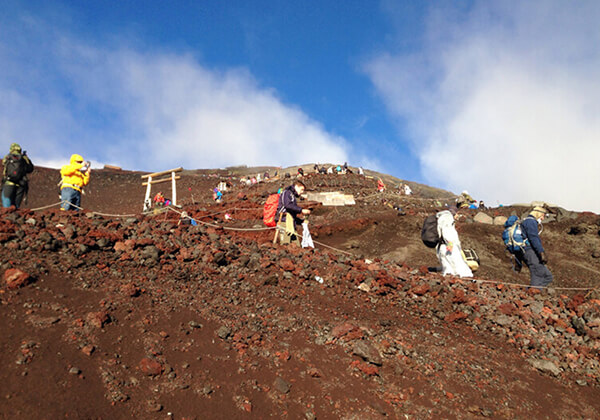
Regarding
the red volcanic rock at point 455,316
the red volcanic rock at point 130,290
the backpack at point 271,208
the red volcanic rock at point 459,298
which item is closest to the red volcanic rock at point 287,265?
the backpack at point 271,208

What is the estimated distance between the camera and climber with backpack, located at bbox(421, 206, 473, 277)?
7.20 m

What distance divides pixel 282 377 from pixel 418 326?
2.46 meters

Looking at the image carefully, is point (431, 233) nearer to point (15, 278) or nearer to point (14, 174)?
point (15, 278)

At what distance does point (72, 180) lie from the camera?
8617mm

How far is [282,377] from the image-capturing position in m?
3.70

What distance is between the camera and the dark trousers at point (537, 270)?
7.00m

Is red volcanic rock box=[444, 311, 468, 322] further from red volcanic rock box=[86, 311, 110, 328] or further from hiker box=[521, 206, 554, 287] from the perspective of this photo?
red volcanic rock box=[86, 311, 110, 328]

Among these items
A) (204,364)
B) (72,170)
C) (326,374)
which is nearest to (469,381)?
(326,374)

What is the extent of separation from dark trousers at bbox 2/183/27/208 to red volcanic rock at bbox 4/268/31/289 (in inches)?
204

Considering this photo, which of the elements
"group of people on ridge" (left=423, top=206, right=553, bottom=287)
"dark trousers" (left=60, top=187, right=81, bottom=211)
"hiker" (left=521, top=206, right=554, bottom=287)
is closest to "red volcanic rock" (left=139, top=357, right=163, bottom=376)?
"group of people on ridge" (left=423, top=206, right=553, bottom=287)

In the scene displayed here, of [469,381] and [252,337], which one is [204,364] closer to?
[252,337]

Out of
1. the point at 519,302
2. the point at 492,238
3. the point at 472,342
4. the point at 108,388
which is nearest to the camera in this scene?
the point at 108,388

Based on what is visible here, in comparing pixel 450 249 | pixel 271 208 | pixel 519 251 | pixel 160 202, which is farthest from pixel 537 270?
pixel 160 202

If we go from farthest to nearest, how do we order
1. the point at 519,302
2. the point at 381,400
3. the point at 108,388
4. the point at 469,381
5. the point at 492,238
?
the point at 492,238
the point at 519,302
the point at 469,381
the point at 381,400
the point at 108,388
